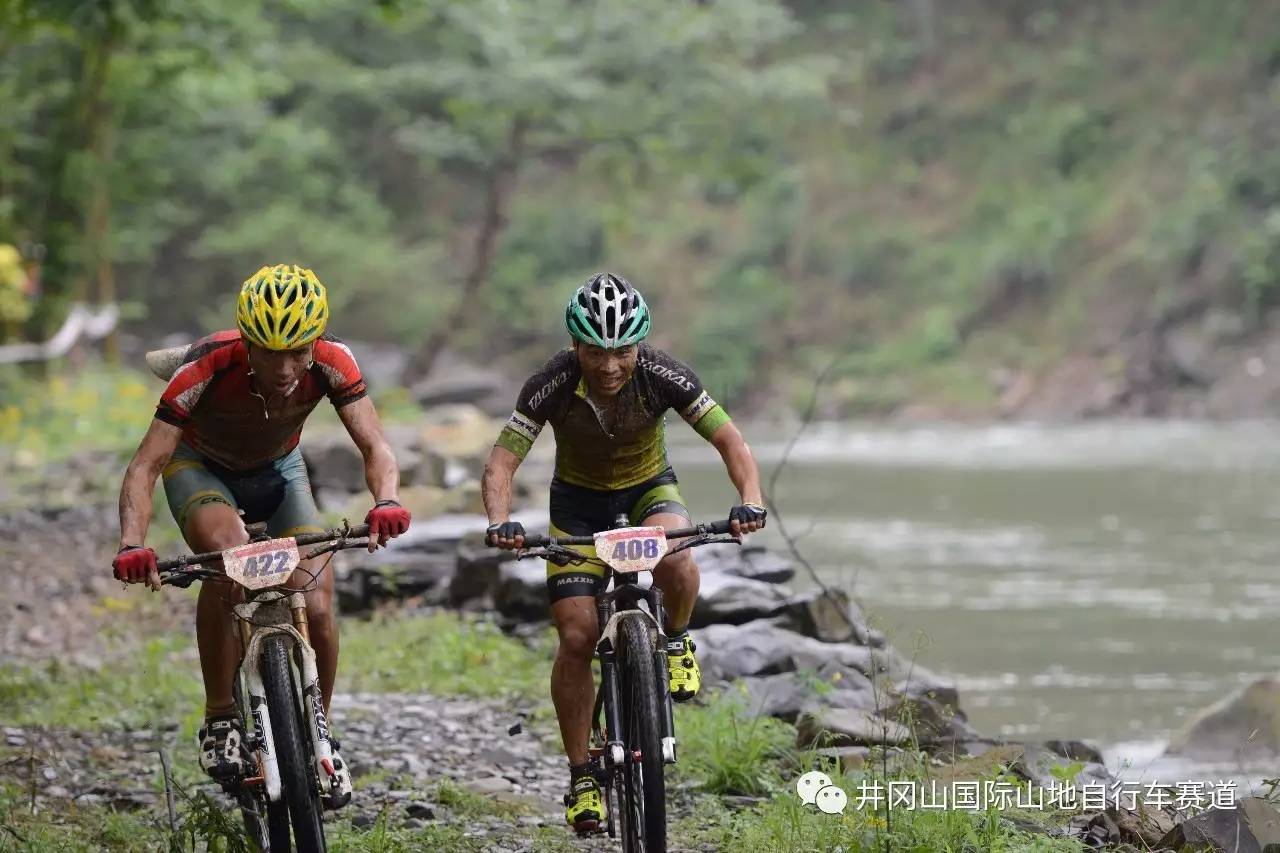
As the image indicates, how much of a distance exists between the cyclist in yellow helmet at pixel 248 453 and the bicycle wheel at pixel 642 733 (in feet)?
2.61

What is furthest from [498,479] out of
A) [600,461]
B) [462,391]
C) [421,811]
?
[462,391]

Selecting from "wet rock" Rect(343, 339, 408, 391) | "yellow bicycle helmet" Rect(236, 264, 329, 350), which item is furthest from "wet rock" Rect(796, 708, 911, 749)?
"wet rock" Rect(343, 339, 408, 391)

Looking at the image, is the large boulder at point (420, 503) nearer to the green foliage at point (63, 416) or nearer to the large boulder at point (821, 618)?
the green foliage at point (63, 416)

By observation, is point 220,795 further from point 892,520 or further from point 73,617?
point 892,520

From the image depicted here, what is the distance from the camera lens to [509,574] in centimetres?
1052

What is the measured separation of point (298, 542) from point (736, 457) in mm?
1468

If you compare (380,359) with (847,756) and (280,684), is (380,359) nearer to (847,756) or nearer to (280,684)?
(847,756)

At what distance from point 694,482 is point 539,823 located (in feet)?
60.2

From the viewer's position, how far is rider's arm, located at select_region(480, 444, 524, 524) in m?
5.60

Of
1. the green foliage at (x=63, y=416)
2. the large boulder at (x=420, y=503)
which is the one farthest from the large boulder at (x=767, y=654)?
the green foliage at (x=63, y=416)

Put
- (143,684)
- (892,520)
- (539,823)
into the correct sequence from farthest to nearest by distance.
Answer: (892,520) < (143,684) < (539,823)

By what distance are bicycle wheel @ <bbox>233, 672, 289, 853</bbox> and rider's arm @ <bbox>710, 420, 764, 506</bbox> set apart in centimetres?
170

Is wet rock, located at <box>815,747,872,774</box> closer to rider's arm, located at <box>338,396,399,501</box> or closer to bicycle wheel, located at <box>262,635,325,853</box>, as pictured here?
rider's arm, located at <box>338,396,399,501</box>

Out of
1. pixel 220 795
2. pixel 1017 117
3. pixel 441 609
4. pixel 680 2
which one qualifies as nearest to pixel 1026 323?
pixel 1017 117
